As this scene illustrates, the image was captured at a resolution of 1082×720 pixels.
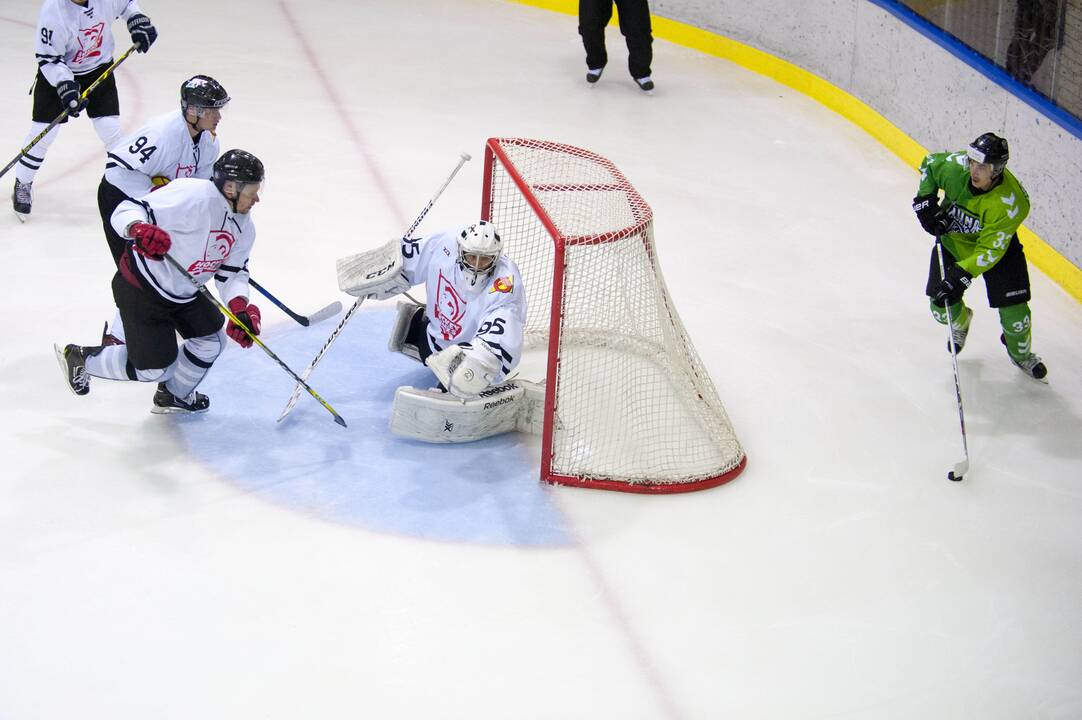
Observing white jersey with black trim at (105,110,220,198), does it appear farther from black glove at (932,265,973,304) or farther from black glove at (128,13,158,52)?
black glove at (932,265,973,304)

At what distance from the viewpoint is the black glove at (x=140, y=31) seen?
5.29m

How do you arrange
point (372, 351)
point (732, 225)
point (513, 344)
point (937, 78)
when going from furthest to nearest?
point (937, 78), point (732, 225), point (372, 351), point (513, 344)

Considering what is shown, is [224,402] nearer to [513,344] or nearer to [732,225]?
[513,344]

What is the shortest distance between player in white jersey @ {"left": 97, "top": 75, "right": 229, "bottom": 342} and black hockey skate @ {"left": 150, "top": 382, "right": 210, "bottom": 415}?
9.6 inches

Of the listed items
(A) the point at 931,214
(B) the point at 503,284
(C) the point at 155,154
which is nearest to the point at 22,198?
(C) the point at 155,154

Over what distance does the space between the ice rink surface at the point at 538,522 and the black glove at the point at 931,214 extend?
0.55 m

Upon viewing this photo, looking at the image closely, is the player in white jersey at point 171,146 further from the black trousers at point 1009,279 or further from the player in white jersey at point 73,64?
the black trousers at point 1009,279

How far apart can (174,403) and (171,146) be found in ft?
2.72

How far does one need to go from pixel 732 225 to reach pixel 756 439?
1795mm

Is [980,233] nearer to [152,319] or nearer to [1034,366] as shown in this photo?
[1034,366]

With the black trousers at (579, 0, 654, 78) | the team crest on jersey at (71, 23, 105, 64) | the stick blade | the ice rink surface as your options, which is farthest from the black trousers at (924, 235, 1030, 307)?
the team crest on jersey at (71, 23, 105, 64)

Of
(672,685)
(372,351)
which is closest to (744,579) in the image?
(672,685)

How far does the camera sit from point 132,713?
117 inches

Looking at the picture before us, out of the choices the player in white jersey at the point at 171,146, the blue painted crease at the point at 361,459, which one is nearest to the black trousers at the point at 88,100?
the player in white jersey at the point at 171,146
